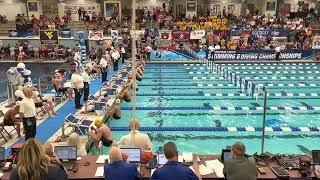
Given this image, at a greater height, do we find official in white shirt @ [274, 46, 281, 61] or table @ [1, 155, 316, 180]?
official in white shirt @ [274, 46, 281, 61]

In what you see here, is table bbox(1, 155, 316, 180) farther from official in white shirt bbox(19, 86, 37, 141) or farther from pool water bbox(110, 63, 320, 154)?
pool water bbox(110, 63, 320, 154)

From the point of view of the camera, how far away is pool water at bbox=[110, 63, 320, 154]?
8.52 m

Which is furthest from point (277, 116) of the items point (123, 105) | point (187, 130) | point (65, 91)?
point (65, 91)

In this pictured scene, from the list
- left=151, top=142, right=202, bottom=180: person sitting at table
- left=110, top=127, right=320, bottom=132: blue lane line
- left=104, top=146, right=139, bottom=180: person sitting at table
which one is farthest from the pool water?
left=151, top=142, right=202, bottom=180: person sitting at table

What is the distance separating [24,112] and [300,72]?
533 inches

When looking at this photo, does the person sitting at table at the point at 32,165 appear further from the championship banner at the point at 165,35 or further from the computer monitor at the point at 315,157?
the championship banner at the point at 165,35

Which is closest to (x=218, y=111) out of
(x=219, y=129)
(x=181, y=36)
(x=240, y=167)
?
(x=219, y=129)

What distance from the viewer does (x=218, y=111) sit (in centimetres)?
1084

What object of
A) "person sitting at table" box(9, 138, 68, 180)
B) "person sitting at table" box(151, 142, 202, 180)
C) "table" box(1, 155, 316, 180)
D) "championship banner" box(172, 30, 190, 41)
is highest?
"championship banner" box(172, 30, 190, 41)

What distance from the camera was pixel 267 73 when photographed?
1717 cm

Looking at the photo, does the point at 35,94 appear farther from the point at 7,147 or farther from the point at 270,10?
the point at 270,10

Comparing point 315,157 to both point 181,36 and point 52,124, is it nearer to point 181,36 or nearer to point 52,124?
point 52,124

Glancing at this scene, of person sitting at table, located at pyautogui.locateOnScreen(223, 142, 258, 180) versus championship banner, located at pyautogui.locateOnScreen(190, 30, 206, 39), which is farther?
championship banner, located at pyautogui.locateOnScreen(190, 30, 206, 39)

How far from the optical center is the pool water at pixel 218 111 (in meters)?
8.52
